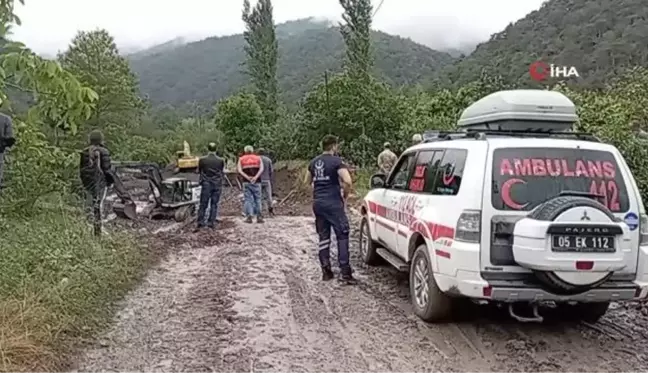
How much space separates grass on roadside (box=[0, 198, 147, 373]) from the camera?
17.6ft

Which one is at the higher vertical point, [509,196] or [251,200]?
[509,196]

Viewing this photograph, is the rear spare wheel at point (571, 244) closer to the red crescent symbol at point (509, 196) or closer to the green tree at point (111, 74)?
the red crescent symbol at point (509, 196)

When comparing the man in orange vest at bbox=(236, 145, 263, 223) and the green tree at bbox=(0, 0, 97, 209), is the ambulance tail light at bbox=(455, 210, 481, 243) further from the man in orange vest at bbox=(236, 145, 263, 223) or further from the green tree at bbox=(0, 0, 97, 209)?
the man in orange vest at bbox=(236, 145, 263, 223)

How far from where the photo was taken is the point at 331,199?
8.52m

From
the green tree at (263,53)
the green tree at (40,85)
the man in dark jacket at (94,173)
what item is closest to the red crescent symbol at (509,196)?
the green tree at (40,85)

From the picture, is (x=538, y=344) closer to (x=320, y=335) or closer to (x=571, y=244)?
(x=571, y=244)

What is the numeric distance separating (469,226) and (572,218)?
0.82 meters

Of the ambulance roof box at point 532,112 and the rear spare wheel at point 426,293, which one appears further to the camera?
the ambulance roof box at point 532,112

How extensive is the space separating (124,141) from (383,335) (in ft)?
139

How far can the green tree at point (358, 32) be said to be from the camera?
43266mm

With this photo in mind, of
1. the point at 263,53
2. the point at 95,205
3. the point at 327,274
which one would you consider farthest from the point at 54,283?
the point at 263,53

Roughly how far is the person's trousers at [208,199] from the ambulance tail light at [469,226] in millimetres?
8339

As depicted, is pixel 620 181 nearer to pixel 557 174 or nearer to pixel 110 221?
pixel 557 174

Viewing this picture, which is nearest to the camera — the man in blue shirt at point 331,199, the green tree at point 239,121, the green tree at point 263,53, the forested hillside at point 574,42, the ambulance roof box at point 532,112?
the ambulance roof box at point 532,112
